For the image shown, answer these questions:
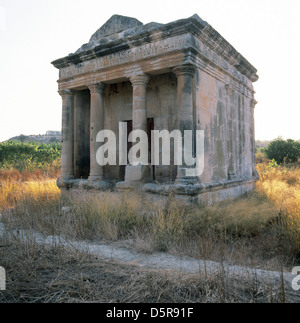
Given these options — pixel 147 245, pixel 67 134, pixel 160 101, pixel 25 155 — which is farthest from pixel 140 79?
pixel 25 155

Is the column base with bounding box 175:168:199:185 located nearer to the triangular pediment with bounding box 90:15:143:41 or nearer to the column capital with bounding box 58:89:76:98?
the triangular pediment with bounding box 90:15:143:41

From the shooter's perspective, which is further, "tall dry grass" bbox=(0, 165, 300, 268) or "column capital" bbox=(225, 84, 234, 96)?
"column capital" bbox=(225, 84, 234, 96)

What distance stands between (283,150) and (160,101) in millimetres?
17556

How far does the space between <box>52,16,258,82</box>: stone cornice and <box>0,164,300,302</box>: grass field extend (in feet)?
14.2

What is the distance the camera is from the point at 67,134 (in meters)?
9.88

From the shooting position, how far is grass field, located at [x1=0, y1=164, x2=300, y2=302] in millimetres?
2869

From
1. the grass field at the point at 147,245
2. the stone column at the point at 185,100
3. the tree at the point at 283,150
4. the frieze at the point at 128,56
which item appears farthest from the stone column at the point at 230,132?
the tree at the point at 283,150

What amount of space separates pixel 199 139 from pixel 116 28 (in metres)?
4.80

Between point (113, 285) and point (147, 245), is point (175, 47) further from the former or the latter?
point (113, 285)

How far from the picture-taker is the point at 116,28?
8.86 metres

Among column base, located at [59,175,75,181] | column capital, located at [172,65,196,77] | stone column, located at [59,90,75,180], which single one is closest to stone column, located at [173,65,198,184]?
column capital, located at [172,65,196,77]

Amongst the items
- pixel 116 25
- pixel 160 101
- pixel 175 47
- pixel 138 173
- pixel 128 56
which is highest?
pixel 116 25

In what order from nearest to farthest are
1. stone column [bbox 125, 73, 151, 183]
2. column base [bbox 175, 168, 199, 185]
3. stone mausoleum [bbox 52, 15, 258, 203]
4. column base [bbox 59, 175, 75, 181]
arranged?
column base [bbox 175, 168, 199, 185] < stone mausoleum [bbox 52, 15, 258, 203] < stone column [bbox 125, 73, 151, 183] < column base [bbox 59, 175, 75, 181]
